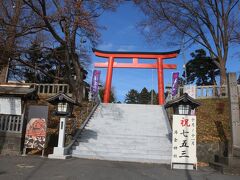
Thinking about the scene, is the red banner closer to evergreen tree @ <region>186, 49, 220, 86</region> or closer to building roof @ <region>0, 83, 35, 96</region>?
building roof @ <region>0, 83, 35, 96</region>

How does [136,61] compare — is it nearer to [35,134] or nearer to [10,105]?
Answer: [10,105]

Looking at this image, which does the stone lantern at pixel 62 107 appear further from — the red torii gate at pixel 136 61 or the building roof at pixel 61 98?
the red torii gate at pixel 136 61

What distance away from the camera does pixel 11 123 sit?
13523mm

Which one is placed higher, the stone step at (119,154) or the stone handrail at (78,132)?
the stone handrail at (78,132)

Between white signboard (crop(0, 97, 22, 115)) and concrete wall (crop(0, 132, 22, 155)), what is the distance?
0.94m

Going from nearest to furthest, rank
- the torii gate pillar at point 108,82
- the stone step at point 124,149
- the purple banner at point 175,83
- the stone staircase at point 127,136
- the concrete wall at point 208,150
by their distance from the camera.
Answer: the stone staircase at point 127,136, the stone step at point 124,149, the concrete wall at point 208,150, the purple banner at point 175,83, the torii gate pillar at point 108,82

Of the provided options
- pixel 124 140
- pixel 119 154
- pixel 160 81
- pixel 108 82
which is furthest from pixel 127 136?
pixel 160 81

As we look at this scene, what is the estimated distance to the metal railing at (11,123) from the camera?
13427 mm

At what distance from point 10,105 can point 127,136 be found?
5.65 meters

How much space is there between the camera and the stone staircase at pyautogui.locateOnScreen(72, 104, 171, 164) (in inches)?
525

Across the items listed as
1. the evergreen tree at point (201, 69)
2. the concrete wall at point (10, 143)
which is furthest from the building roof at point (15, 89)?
the evergreen tree at point (201, 69)

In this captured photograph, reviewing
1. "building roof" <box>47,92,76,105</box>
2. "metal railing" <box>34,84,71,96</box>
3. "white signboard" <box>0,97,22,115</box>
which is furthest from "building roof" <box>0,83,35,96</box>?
"metal railing" <box>34,84,71,96</box>

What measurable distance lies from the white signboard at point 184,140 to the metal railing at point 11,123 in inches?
252

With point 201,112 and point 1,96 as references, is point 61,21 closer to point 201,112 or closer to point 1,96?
point 1,96
